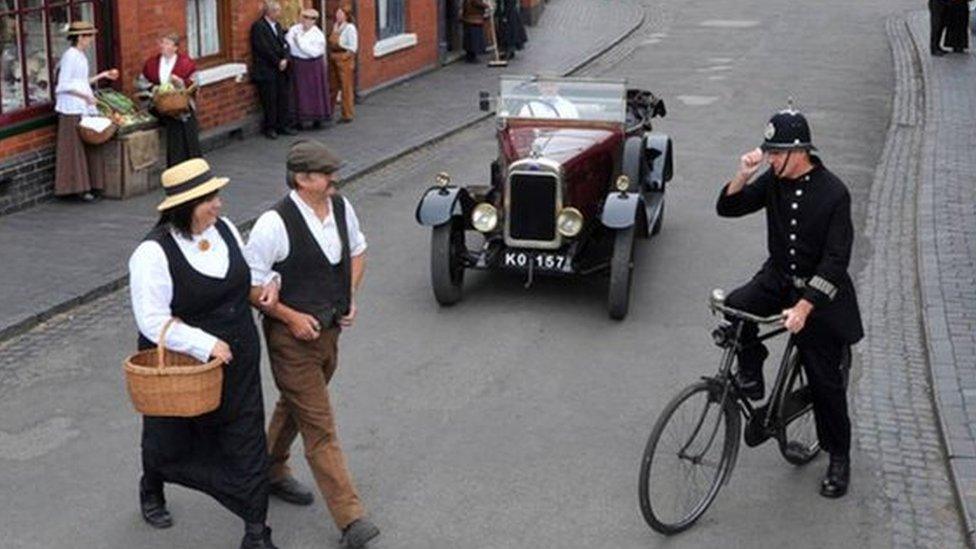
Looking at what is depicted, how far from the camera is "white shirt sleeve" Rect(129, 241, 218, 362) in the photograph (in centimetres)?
605

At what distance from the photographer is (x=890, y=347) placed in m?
9.91

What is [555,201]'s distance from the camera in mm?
10711

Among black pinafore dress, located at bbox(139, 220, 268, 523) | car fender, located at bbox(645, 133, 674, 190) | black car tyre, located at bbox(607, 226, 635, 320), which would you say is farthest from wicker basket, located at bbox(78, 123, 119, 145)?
black pinafore dress, located at bbox(139, 220, 268, 523)

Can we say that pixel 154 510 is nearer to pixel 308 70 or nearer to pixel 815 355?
pixel 815 355

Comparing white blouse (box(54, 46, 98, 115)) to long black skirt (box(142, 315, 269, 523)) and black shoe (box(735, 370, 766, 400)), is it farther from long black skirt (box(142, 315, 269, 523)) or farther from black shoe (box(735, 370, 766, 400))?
black shoe (box(735, 370, 766, 400))

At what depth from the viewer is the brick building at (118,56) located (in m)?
13.4

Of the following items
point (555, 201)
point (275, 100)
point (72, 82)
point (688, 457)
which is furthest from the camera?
point (275, 100)

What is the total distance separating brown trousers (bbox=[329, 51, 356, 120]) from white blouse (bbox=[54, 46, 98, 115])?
5751mm

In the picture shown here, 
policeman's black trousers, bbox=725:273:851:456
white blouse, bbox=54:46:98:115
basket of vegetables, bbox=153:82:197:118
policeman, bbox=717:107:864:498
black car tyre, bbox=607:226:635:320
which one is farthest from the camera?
basket of vegetables, bbox=153:82:197:118

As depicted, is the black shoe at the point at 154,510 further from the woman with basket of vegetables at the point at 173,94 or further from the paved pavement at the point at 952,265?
the woman with basket of vegetables at the point at 173,94

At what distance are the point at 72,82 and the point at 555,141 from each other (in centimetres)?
500

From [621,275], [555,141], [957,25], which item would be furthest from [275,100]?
[957,25]

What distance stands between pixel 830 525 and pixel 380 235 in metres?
6.81

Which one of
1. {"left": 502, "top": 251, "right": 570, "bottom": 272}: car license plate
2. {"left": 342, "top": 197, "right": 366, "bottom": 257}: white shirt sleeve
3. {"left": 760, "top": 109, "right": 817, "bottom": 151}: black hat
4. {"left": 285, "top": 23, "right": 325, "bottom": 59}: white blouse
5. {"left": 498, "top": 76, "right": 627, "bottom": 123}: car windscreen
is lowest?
{"left": 502, "top": 251, "right": 570, "bottom": 272}: car license plate
